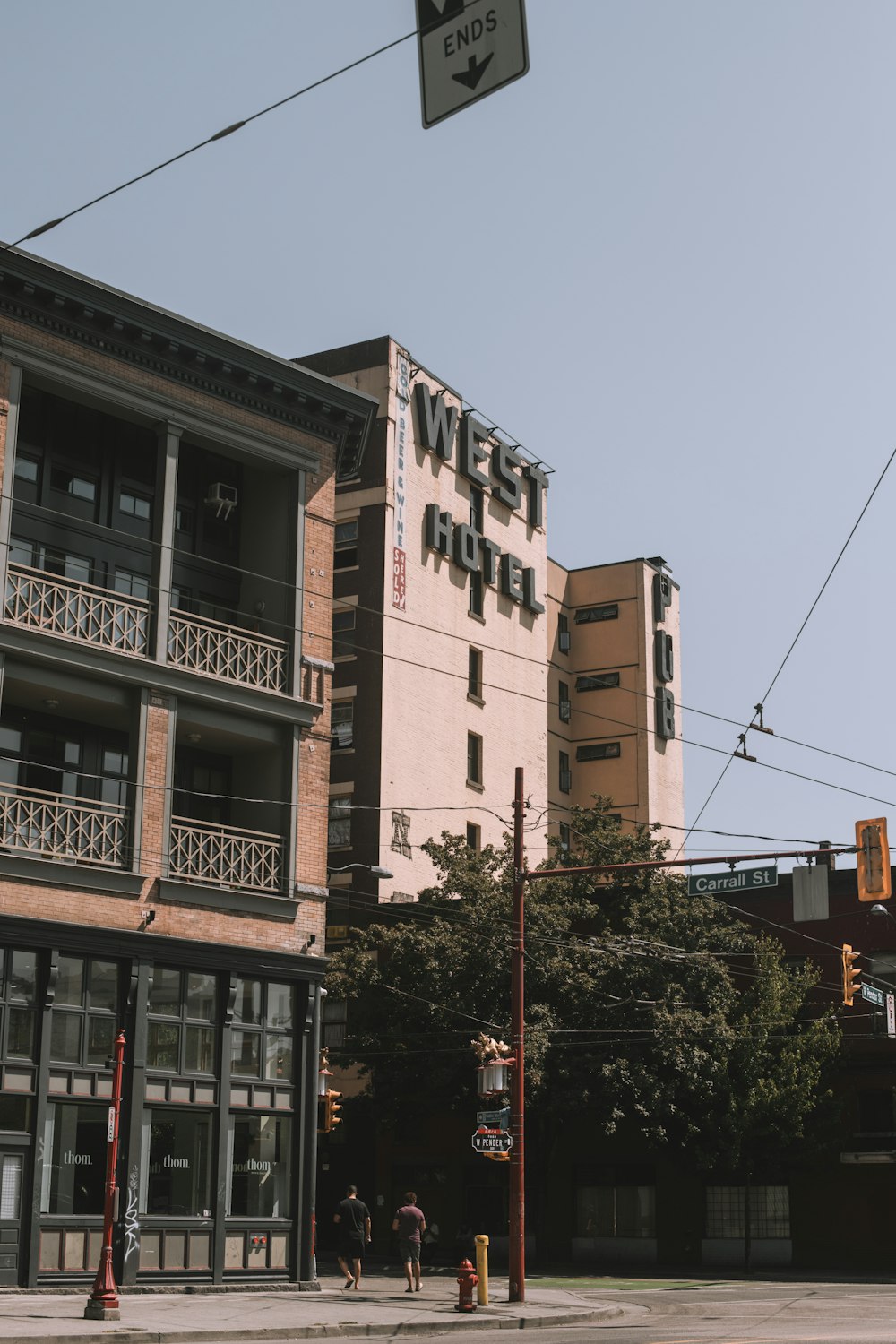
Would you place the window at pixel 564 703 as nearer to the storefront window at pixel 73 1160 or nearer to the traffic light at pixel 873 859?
the storefront window at pixel 73 1160

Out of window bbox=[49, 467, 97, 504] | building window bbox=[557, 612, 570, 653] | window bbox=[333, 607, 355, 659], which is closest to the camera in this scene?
window bbox=[49, 467, 97, 504]

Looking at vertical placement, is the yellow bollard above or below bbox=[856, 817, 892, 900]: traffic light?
below

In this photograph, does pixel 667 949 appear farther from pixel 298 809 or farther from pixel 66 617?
pixel 66 617

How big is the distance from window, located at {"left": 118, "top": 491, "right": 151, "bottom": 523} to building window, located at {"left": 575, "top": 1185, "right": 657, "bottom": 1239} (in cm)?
2923

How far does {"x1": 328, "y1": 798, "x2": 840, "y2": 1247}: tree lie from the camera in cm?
4250

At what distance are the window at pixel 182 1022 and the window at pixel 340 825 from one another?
2368 cm

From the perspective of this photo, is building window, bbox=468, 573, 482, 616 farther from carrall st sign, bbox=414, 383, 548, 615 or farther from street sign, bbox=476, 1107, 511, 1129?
street sign, bbox=476, 1107, 511, 1129

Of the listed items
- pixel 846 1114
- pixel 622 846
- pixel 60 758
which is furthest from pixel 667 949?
pixel 60 758

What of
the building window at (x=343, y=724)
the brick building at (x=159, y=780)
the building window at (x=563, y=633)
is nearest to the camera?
the brick building at (x=159, y=780)

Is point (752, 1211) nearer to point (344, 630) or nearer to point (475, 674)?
point (475, 674)

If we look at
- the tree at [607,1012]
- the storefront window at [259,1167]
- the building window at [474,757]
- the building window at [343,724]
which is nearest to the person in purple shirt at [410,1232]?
the storefront window at [259,1167]

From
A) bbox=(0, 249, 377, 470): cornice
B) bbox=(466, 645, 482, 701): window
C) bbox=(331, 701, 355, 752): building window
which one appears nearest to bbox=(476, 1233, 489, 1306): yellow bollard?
bbox=(0, 249, 377, 470): cornice

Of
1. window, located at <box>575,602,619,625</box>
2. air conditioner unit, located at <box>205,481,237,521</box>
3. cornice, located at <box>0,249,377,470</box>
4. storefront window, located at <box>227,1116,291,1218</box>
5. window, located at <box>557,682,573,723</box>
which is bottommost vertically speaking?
storefront window, located at <box>227,1116,291,1218</box>

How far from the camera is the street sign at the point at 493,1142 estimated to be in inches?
1059
